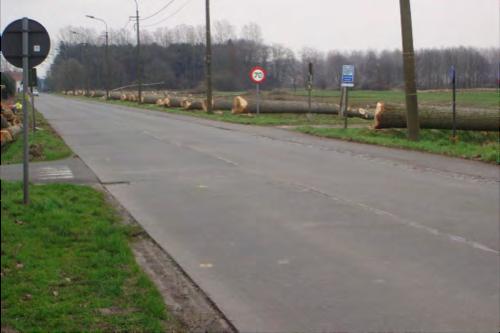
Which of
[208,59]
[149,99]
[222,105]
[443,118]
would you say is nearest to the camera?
[443,118]

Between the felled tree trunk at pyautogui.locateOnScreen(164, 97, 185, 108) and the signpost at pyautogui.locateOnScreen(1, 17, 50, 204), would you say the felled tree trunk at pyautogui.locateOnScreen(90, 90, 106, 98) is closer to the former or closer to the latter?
the felled tree trunk at pyautogui.locateOnScreen(164, 97, 185, 108)

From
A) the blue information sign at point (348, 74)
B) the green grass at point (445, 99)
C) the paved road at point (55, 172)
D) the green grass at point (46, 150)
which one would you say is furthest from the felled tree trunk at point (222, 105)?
the paved road at point (55, 172)

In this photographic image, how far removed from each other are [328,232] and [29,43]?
4043 millimetres

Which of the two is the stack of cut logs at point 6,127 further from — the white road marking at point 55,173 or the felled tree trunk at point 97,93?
the felled tree trunk at point 97,93

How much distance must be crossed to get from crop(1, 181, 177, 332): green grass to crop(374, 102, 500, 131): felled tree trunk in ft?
51.2

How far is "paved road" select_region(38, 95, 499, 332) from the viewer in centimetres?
524

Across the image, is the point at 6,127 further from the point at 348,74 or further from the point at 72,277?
the point at 348,74

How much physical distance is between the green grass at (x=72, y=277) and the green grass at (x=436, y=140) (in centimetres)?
1038

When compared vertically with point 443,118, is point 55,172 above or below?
below

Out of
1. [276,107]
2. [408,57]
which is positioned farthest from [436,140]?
[276,107]

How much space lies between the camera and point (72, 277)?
18.0 ft

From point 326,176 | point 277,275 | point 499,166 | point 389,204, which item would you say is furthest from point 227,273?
point 499,166

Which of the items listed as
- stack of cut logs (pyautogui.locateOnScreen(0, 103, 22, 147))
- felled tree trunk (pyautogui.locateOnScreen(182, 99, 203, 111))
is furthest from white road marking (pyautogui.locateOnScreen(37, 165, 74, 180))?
felled tree trunk (pyautogui.locateOnScreen(182, 99, 203, 111))

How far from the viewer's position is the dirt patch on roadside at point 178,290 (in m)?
4.89
